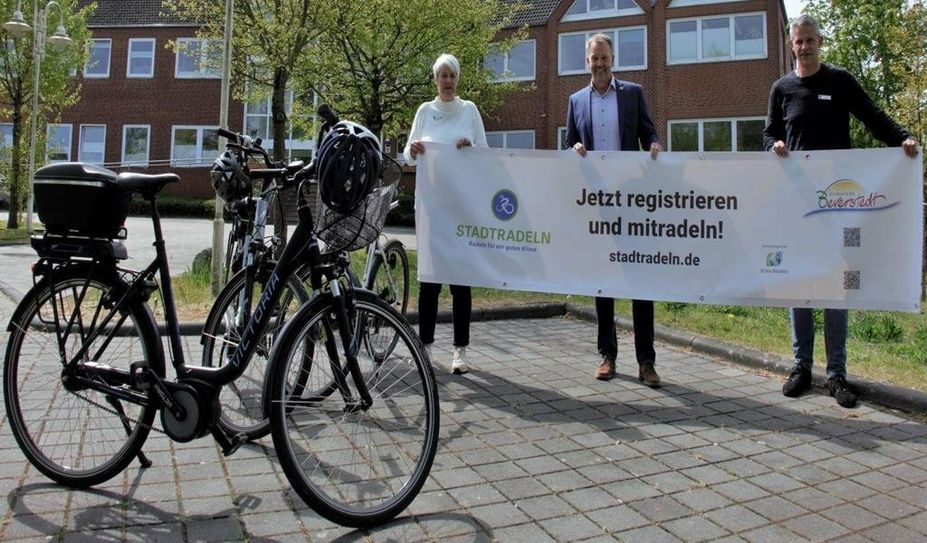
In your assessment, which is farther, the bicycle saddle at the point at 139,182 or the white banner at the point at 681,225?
the white banner at the point at 681,225

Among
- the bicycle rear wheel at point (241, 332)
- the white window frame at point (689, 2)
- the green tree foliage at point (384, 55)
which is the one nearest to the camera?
the bicycle rear wheel at point (241, 332)

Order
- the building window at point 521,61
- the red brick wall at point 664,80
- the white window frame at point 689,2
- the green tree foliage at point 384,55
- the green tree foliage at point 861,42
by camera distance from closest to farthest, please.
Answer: the green tree foliage at point 384,55
the red brick wall at point 664,80
the white window frame at point 689,2
the green tree foliage at point 861,42
the building window at point 521,61

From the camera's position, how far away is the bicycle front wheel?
104 inches

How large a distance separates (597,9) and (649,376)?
27684mm

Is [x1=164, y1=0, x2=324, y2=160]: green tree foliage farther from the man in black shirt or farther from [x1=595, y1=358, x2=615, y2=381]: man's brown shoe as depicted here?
the man in black shirt

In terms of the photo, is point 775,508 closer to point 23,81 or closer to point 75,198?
point 75,198

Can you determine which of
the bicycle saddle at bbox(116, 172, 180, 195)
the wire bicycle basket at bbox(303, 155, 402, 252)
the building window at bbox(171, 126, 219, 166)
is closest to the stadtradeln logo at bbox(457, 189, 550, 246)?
the wire bicycle basket at bbox(303, 155, 402, 252)

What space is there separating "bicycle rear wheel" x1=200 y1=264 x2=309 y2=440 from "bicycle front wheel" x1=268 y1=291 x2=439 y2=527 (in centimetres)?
67

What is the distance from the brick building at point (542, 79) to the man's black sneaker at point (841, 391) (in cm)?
2069

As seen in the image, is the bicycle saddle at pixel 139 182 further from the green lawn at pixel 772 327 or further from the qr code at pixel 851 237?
the qr code at pixel 851 237

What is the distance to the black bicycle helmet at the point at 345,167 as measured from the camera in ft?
9.00

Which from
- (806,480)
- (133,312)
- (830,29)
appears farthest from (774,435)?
(830,29)

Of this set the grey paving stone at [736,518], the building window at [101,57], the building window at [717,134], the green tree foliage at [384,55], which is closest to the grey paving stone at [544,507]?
the grey paving stone at [736,518]

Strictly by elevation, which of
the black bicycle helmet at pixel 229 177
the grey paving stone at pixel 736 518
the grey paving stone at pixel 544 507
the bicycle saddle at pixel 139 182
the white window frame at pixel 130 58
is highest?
the white window frame at pixel 130 58
